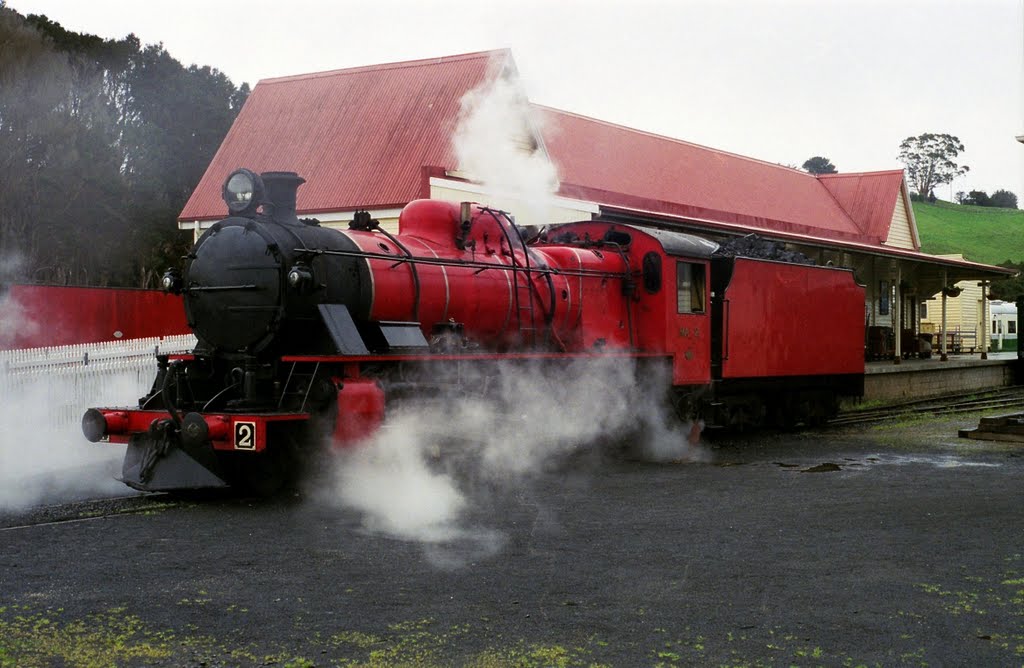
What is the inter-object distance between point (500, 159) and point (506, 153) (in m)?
0.39

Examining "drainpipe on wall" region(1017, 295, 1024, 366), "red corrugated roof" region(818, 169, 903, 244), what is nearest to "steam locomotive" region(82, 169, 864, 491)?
"drainpipe on wall" region(1017, 295, 1024, 366)

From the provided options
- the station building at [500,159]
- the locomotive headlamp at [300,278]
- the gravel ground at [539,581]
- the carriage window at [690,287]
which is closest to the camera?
the gravel ground at [539,581]

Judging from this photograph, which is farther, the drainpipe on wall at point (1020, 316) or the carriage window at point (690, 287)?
the drainpipe on wall at point (1020, 316)

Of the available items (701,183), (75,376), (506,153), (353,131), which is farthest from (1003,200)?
(75,376)

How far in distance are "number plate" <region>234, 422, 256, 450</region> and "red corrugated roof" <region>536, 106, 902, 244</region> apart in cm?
1002

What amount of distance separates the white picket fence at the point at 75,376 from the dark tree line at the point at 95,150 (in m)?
18.0

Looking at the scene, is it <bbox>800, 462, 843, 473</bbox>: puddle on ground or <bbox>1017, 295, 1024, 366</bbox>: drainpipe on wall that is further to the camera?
<bbox>1017, 295, 1024, 366</bbox>: drainpipe on wall

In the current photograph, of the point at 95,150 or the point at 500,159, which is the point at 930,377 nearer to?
the point at 500,159

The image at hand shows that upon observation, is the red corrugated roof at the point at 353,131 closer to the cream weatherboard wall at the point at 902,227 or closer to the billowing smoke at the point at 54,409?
the billowing smoke at the point at 54,409

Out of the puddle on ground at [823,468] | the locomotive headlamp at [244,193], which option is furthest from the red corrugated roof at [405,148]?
the locomotive headlamp at [244,193]

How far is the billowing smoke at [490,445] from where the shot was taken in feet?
26.0

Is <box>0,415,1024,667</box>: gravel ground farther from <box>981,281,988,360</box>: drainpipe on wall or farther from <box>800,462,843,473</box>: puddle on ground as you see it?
<box>981,281,988,360</box>: drainpipe on wall

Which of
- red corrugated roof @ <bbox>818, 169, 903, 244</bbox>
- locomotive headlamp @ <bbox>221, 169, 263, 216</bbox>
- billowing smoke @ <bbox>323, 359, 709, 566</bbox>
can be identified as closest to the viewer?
billowing smoke @ <bbox>323, 359, 709, 566</bbox>

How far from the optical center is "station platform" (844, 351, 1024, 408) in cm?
2347
